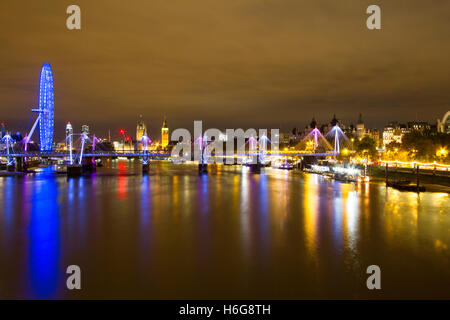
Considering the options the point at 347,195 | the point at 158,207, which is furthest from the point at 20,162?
the point at 347,195

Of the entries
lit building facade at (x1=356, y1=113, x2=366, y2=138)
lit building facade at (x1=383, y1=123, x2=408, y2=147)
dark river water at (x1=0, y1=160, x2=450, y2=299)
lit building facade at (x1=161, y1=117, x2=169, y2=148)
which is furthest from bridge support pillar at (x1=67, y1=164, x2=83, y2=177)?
lit building facade at (x1=161, y1=117, x2=169, y2=148)

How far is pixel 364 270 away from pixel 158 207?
1512cm

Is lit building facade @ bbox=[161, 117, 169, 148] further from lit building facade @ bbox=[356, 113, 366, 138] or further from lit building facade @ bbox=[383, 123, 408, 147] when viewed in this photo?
lit building facade @ bbox=[383, 123, 408, 147]

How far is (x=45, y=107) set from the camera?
58.2 metres

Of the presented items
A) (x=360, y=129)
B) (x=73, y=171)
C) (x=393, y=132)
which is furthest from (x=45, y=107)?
(x=360, y=129)

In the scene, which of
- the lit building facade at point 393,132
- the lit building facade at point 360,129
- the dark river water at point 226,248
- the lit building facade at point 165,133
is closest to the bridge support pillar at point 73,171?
the dark river water at point 226,248

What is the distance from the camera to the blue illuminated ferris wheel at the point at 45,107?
56.8 meters

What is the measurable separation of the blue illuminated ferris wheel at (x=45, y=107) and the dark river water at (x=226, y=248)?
35757 mm

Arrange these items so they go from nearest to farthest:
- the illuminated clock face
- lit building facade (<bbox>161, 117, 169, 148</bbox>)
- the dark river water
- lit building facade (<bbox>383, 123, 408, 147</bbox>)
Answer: the dark river water → the illuminated clock face → lit building facade (<bbox>383, 123, 408, 147</bbox>) → lit building facade (<bbox>161, 117, 169, 148</bbox>)

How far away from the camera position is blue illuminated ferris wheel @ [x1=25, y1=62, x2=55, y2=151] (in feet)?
186

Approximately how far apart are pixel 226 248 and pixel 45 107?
5319cm

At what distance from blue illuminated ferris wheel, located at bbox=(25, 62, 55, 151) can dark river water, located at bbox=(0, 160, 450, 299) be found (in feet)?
117

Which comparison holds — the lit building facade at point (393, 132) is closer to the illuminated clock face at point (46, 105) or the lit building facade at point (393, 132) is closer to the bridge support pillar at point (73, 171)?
the bridge support pillar at point (73, 171)
